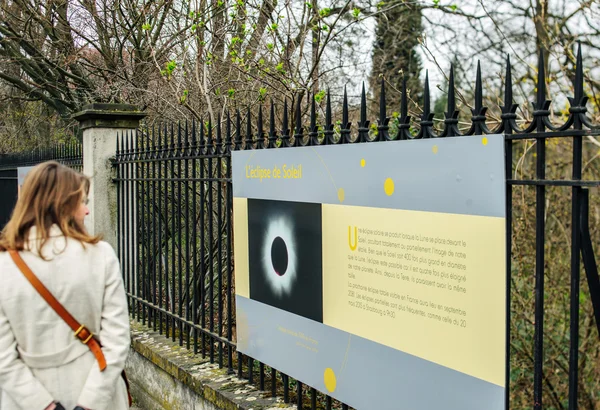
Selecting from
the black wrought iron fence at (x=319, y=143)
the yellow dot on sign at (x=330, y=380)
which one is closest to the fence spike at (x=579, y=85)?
the black wrought iron fence at (x=319, y=143)

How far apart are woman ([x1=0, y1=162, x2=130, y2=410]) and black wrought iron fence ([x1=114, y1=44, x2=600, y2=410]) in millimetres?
1216

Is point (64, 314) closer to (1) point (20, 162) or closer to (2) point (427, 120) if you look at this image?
(2) point (427, 120)

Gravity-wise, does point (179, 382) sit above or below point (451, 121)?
below

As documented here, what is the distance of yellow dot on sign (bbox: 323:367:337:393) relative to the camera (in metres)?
3.26

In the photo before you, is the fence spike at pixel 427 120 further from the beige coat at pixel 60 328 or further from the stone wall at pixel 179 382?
the stone wall at pixel 179 382

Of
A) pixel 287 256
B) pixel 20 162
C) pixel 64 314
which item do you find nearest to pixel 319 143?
pixel 287 256

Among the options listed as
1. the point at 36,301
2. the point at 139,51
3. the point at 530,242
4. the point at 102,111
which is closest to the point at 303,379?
the point at 36,301

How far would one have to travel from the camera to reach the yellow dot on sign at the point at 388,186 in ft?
9.14

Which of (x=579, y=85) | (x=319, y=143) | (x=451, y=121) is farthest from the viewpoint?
(x=319, y=143)

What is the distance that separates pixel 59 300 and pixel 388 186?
148 centimetres

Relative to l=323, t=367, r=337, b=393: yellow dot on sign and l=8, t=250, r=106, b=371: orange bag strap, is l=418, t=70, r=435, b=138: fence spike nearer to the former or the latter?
l=323, t=367, r=337, b=393: yellow dot on sign

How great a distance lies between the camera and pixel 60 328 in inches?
107

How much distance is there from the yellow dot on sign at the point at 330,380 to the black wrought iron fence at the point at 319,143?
4.5 inches

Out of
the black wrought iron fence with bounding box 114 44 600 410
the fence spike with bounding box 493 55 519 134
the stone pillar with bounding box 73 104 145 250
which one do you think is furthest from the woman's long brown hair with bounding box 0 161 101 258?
the stone pillar with bounding box 73 104 145 250
